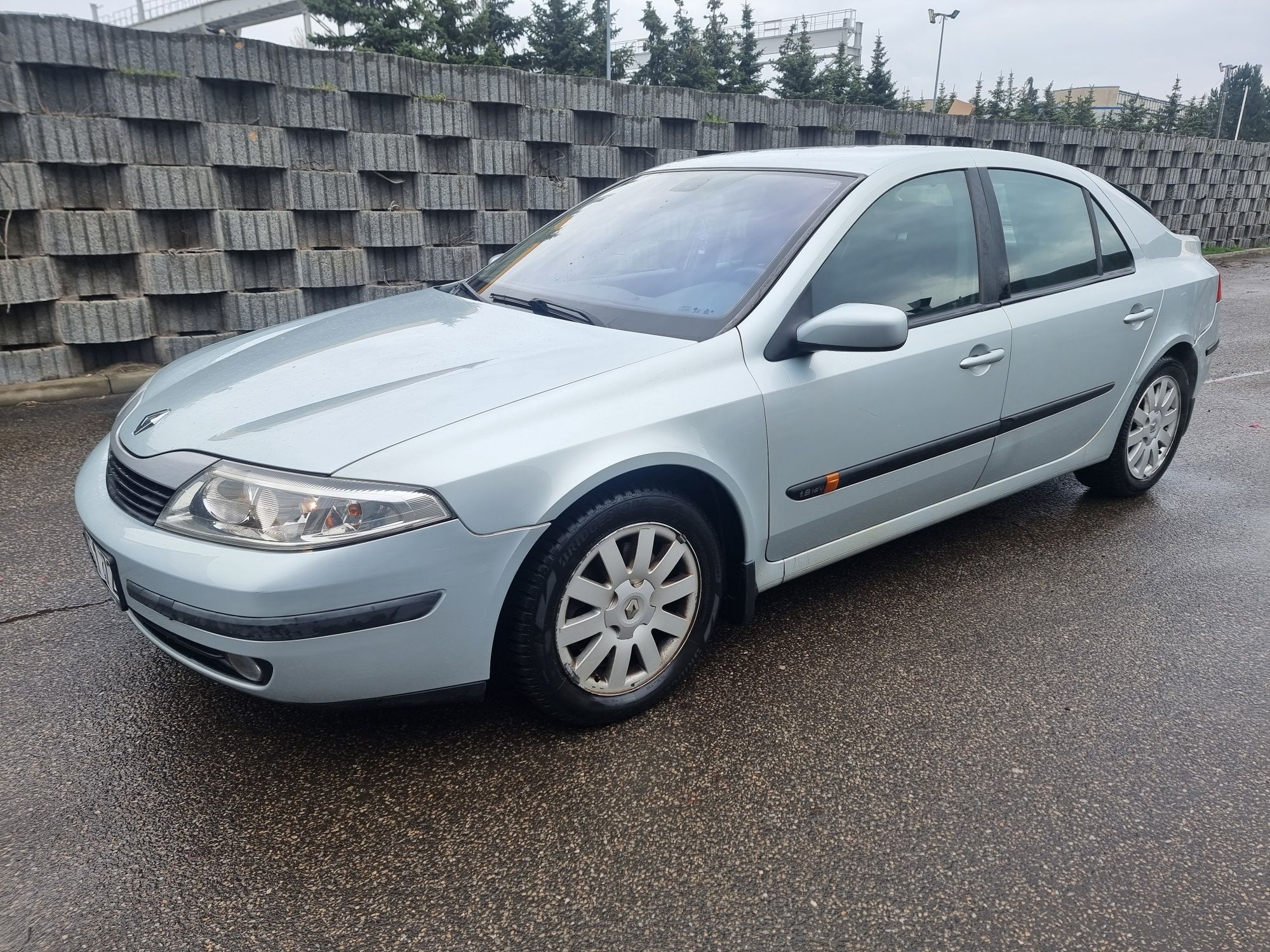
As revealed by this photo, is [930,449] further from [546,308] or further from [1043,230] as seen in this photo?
[546,308]

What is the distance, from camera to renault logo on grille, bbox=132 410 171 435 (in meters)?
2.63

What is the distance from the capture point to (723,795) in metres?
2.36

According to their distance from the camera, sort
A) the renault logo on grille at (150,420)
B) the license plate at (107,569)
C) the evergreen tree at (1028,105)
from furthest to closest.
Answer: the evergreen tree at (1028,105), the renault logo on grille at (150,420), the license plate at (107,569)

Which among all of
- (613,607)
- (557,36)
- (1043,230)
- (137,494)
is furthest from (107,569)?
(557,36)

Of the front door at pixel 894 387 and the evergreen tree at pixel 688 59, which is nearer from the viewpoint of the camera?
the front door at pixel 894 387

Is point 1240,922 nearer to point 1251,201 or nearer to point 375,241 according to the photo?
point 375,241

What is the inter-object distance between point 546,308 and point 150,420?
1.22m

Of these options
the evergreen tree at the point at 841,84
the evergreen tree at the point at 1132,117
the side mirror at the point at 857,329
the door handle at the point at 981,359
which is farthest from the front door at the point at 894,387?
the evergreen tree at the point at 1132,117

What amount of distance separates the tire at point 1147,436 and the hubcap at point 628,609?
249 cm

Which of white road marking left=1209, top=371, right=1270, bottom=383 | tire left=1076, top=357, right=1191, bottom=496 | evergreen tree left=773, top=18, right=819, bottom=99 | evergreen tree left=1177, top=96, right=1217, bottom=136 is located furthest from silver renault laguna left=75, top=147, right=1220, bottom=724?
evergreen tree left=1177, top=96, right=1217, bottom=136

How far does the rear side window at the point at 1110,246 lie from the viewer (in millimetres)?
3984

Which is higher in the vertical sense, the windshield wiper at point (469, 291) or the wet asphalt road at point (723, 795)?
the windshield wiper at point (469, 291)

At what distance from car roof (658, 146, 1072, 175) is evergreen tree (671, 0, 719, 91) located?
3242 centimetres

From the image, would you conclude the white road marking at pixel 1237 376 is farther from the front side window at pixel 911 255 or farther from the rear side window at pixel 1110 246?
the front side window at pixel 911 255
